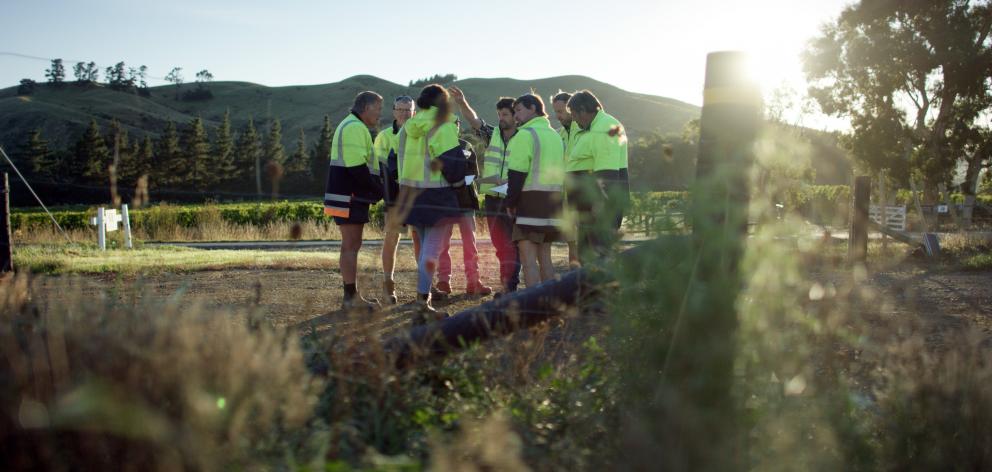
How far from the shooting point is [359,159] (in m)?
6.84

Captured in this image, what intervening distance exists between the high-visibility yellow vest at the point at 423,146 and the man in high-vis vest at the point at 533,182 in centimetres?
56

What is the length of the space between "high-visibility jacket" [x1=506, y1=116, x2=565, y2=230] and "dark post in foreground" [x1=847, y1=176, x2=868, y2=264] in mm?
6440

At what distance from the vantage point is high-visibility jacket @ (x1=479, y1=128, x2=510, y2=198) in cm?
761

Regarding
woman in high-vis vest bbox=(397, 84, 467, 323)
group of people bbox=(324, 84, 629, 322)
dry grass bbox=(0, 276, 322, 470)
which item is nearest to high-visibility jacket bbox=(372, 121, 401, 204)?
group of people bbox=(324, 84, 629, 322)

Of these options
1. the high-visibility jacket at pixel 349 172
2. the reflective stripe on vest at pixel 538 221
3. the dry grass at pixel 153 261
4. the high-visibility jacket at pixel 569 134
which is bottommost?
the dry grass at pixel 153 261

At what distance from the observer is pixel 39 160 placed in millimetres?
55812

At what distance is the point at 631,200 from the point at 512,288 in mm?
3981

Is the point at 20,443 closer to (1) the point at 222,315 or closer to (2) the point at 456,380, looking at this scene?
(1) the point at 222,315

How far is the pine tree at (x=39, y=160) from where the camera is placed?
55575 millimetres

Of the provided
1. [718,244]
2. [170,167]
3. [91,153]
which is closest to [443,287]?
[718,244]

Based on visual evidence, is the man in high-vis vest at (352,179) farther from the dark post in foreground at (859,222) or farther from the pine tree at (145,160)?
the pine tree at (145,160)

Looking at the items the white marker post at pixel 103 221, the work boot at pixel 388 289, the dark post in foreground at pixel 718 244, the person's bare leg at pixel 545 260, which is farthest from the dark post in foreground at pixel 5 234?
the dark post in foreground at pixel 718 244

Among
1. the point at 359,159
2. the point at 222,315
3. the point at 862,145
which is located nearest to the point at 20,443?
the point at 222,315

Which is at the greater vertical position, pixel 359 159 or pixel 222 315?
pixel 359 159
